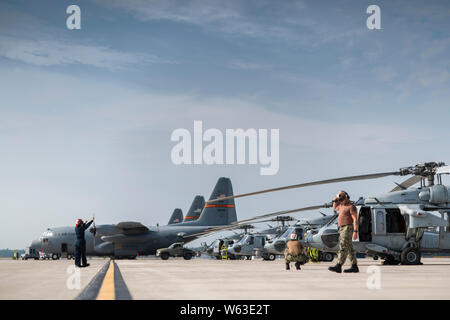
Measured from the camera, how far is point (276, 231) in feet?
137

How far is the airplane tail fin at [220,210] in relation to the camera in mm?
46625

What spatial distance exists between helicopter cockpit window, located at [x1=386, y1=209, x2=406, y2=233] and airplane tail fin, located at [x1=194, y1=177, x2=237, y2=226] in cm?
2747

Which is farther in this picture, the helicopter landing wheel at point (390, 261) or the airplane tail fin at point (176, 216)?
the airplane tail fin at point (176, 216)

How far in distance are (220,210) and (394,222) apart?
92.7ft

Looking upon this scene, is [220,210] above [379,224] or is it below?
above

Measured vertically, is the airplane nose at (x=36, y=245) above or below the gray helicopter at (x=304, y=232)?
below

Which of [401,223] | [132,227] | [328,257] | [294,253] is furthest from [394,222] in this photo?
[132,227]

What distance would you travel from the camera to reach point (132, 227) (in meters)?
41.9

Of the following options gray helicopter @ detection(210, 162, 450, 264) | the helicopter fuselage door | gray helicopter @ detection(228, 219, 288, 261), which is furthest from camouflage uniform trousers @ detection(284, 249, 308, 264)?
gray helicopter @ detection(228, 219, 288, 261)

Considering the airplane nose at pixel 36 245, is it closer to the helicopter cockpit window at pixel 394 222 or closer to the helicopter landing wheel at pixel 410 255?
the helicopter cockpit window at pixel 394 222

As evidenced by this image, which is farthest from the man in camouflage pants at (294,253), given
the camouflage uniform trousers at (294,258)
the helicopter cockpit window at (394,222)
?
the helicopter cockpit window at (394,222)

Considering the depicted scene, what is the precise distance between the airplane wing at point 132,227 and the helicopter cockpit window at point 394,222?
2509 cm

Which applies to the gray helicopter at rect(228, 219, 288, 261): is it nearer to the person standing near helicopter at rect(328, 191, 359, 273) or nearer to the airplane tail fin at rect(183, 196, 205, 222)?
the airplane tail fin at rect(183, 196, 205, 222)

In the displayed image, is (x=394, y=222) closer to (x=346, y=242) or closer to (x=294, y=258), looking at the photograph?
(x=294, y=258)
